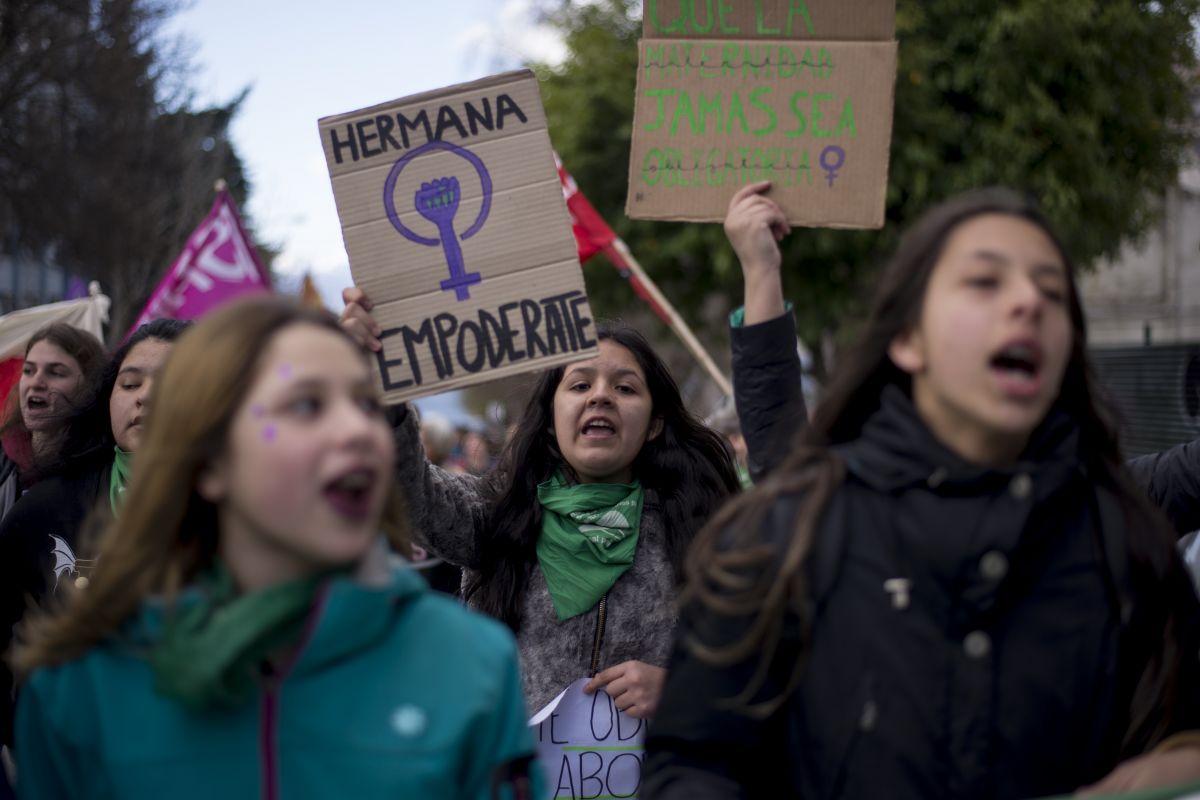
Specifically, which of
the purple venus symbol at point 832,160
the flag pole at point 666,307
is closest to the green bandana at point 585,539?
the purple venus symbol at point 832,160

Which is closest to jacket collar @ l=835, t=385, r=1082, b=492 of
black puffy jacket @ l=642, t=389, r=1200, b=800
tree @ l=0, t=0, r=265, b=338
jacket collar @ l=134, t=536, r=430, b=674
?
black puffy jacket @ l=642, t=389, r=1200, b=800

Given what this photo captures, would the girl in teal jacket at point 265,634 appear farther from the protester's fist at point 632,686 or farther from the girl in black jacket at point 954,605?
the protester's fist at point 632,686

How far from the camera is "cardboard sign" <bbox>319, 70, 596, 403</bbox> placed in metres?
3.23

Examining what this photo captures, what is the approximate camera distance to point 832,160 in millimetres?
3336

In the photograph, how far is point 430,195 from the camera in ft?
10.8

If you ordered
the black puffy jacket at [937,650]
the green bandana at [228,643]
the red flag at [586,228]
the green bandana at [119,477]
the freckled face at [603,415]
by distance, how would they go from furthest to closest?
the red flag at [586,228]
the green bandana at [119,477]
the freckled face at [603,415]
the black puffy jacket at [937,650]
the green bandana at [228,643]

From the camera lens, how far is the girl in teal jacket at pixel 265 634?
1897 mm

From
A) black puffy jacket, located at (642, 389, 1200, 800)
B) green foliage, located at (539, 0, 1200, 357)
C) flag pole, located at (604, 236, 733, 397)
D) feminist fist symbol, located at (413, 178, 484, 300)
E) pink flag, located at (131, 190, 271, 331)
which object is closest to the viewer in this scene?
black puffy jacket, located at (642, 389, 1200, 800)

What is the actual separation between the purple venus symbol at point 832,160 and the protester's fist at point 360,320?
1.16 metres

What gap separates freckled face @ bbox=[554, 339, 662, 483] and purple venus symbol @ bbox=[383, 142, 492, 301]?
1.51ft

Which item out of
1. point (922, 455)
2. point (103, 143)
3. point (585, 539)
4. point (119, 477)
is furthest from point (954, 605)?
point (103, 143)

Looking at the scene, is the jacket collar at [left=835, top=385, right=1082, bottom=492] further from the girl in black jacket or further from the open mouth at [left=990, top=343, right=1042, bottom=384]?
the open mouth at [left=990, top=343, right=1042, bottom=384]

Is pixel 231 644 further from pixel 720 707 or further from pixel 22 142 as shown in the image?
pixel 22 142

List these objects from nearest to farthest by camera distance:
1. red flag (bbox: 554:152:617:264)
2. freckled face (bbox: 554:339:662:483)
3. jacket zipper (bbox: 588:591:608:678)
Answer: jacket zipper (bbox: 588:591:608:678), freckled face (bbox: 554:339:662:483), red flag (bbox: 554:152:617:264)
